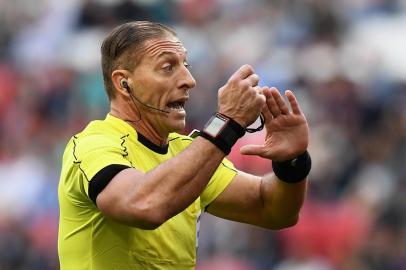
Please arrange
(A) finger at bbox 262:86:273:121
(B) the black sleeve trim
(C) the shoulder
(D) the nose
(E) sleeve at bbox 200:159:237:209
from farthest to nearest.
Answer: (E) sleeve at bbox 200:159:237:209 < (D) the nose < (A) finger at bbox 262:86:273:121 < (C) the shoulder < (B) the black sleeve trim

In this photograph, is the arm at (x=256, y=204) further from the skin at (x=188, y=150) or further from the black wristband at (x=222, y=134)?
the black wristband at (x=222, y=134)

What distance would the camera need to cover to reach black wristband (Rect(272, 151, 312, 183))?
5191 mm

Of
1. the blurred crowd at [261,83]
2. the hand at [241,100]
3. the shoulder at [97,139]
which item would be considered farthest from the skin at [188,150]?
the blurred crowd at [261,83]

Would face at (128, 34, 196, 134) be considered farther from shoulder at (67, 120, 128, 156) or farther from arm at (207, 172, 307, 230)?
arm at (207, 172, 307, 230)

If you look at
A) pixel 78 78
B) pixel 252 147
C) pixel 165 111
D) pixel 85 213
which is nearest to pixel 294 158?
pixel 252 147

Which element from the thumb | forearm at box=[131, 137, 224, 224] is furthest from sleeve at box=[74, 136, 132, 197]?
the thumb

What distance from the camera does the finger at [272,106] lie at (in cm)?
496

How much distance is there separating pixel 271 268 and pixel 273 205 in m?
4.64

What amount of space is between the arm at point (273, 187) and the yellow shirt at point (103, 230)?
51 centimetres

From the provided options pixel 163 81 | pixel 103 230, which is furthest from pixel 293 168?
pixel 103 230

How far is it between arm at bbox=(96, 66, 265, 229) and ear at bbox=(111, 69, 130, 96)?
0.75 metres

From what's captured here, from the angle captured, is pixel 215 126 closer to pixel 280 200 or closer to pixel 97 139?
pixel 97 139

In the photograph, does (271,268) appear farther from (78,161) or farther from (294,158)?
(78,161)

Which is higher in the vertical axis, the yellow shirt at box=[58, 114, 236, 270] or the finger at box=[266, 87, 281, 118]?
the finger at box=[266, 87, 281, 118]
